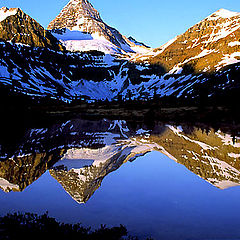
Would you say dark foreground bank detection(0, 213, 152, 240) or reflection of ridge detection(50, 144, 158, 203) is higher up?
reflection of ridge detection(50, 144, 158, 203)

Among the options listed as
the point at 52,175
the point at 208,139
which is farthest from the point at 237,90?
the point at 52,175

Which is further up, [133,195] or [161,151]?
[161,151]

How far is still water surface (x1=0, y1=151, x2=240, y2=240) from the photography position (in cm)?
1191

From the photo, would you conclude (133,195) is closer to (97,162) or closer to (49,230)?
(49,230)

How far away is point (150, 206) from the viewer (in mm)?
14812

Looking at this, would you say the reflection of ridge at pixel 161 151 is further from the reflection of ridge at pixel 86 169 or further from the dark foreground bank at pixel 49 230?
the dark foreground bank at pixel 49 230

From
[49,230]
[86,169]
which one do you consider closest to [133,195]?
[49,230]

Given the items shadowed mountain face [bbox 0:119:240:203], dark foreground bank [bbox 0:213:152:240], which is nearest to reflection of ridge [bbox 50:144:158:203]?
shadowed mountain face [bbox 0:119:240:203]

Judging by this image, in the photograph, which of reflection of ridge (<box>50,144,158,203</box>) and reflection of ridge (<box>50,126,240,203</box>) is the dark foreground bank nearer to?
reflection of ridge (<box>50,126,240,203</box>)

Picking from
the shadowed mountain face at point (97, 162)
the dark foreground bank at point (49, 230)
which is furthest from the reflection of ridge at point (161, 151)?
the dark foreground bank at point (49, 230)

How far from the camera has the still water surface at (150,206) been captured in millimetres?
11914

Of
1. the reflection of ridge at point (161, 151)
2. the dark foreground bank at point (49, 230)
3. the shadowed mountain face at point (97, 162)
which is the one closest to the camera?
the dark foreground bank at point (49, 230)

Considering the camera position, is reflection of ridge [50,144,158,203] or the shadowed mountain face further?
reflection of ridge [50,144,158,203]

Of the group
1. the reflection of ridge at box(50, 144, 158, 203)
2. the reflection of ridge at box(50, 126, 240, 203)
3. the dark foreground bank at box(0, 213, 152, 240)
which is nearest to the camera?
the dark foreground bank at box(0, 213, 152, 240)
